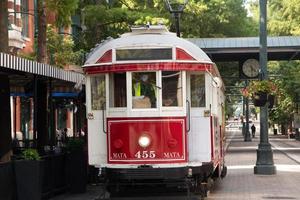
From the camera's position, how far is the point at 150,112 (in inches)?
485

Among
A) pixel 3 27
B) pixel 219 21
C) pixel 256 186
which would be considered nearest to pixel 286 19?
pixel 219 21

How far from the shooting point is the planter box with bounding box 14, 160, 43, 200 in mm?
12359

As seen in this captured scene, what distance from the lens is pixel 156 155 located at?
12.2 meters

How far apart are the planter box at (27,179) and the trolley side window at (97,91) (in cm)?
157

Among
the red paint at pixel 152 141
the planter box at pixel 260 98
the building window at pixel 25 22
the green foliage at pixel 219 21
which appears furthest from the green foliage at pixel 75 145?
the green foliage at pixel 219 21

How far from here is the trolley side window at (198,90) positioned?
42.2ft

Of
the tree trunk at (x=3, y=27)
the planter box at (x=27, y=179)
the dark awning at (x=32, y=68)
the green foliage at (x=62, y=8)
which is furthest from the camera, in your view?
the green foliage at (x=62, y=8)

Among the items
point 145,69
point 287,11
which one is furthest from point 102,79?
point 287,11

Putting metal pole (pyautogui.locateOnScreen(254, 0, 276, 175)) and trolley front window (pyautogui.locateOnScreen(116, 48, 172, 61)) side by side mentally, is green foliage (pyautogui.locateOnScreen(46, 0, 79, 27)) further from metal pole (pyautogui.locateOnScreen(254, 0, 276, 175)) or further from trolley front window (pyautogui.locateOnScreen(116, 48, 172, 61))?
metal pole (pyautogui.locateOnScreen(254, 0, 276, 175))

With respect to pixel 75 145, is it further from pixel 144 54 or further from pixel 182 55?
pixel 182 55

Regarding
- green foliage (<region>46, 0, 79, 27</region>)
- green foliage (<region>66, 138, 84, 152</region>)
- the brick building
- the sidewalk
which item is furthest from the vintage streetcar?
the brick building

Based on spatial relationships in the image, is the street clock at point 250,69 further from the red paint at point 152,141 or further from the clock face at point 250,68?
the red paint at point 152,141

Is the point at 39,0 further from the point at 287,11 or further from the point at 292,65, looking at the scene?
the point at 292,65

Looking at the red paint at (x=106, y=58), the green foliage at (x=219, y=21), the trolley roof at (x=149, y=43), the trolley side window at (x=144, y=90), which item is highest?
the green foliage at (x=219, y=21)
